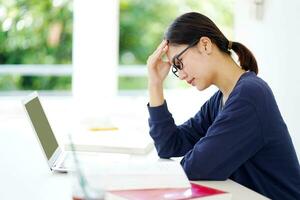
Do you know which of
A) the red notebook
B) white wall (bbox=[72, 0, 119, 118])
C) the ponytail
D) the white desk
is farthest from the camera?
white wall (bbox=[72, 0, 119, 118])

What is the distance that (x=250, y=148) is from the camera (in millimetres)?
1438

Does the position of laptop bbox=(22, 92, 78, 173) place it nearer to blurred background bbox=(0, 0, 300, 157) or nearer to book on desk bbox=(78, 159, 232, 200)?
book on desk bbox=(78, 159, 232, 200)

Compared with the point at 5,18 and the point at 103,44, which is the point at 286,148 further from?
the point at 5,18

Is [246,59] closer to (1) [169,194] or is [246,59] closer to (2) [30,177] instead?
(1) [169,194]

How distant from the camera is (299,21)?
2178 millimetres

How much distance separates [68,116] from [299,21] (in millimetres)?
1259

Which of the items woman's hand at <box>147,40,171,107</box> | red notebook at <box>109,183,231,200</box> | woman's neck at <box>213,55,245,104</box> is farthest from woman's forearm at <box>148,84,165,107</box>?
red notebook at <box>109,183,231,200</box>

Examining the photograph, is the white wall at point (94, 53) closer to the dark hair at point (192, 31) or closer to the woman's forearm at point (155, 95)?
the woman's forearm at point (155, 95)

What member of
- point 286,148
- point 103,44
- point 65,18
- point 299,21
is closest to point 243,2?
point 299,21

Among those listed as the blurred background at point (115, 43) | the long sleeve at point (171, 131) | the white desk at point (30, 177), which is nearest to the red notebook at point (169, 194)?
the white desk at point (30, 177)

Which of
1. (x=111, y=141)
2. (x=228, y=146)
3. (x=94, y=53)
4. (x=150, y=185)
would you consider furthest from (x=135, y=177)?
(x=94, y=53)

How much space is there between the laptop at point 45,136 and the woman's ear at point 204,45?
0.54 m

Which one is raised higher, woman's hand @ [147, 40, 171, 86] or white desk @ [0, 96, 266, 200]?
woman's hand @ [147, 40, 171, 86]

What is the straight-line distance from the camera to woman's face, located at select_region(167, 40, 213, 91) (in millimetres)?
1572
